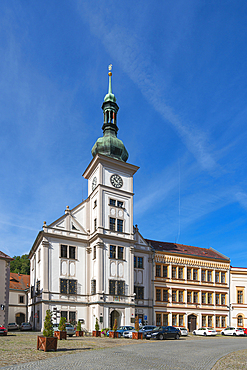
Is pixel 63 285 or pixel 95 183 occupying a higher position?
pixel 95 183

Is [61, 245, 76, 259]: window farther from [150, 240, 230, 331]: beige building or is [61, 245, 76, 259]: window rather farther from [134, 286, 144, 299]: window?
[150, 240, 230, 331]: beige building

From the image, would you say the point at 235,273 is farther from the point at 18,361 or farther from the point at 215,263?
the point at 18,361

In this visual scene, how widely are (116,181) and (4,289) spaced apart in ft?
67.8

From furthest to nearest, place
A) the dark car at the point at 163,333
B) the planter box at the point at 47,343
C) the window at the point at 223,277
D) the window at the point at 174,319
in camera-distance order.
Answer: the window at the point at 223,277 → the window at the point at 174,319 → the dark car at the point at 163,333 → the planter box at the point at 47,343

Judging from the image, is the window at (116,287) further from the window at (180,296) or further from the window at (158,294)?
the window at (180,296)

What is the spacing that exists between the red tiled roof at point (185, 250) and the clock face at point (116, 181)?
1133cm

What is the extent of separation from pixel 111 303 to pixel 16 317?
29546 millimetres

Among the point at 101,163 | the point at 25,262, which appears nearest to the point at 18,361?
the point at 101,163

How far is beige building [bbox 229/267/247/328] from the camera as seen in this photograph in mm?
54188

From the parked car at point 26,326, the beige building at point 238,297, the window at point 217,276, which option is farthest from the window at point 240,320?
the parked car at point 26,326

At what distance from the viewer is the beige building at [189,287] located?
48969mm

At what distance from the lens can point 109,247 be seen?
43625 millimetres

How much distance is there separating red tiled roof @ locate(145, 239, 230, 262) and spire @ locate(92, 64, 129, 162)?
14.9 m

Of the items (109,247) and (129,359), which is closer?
(129,359)
